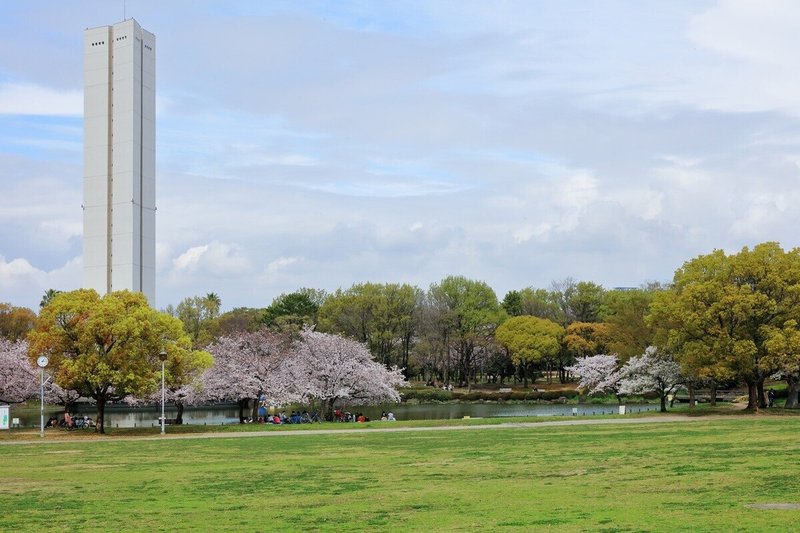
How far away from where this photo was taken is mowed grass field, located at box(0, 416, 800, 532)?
43.6ft

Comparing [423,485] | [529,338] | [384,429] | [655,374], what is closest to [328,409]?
[384,429]

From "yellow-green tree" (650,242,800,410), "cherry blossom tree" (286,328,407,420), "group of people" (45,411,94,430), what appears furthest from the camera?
"cherry blossom tree" (286,328,407,420)

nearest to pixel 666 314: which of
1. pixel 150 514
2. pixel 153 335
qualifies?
pixel 153 335

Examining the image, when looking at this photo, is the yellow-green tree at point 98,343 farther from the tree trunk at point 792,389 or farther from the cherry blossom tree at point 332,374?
the tree trunk at point 792,389

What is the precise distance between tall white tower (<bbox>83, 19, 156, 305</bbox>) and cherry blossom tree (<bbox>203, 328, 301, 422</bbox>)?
52.0 meters

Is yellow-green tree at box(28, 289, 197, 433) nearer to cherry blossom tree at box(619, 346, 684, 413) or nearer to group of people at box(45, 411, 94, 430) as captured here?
group of people at box(45, 411, 94, 430)

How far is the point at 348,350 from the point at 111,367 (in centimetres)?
1771

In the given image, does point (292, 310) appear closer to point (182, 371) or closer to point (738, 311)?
point (182, 371)

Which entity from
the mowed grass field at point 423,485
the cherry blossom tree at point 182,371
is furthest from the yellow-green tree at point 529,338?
the mowed grass field at point 423,485

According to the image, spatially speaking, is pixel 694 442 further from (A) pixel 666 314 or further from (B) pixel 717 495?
(A) pixel 666 314

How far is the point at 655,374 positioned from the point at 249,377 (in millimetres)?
24513

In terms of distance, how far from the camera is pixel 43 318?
4247cm

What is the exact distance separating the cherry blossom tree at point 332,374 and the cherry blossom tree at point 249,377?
2.60 ft

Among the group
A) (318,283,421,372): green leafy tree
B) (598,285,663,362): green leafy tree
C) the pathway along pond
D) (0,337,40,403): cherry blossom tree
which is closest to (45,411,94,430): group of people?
(0,337,40,403): cherry blossom tree
